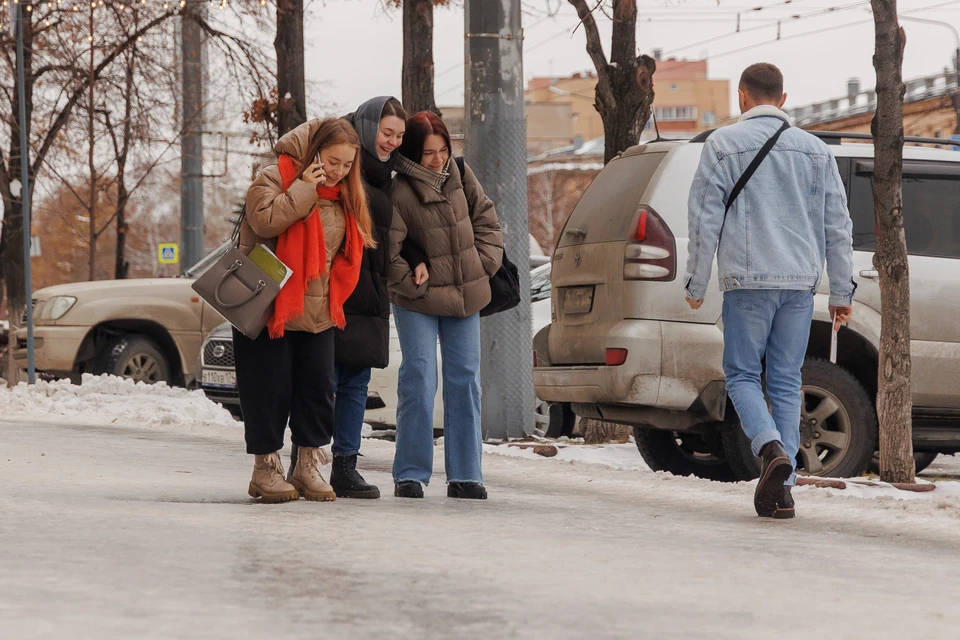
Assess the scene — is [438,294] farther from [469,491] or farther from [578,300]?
[578,300]

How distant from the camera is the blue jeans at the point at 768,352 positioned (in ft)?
19.9

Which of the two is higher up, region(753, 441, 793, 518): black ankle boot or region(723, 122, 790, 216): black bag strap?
region(723, 122, 790, 216): black bag strap

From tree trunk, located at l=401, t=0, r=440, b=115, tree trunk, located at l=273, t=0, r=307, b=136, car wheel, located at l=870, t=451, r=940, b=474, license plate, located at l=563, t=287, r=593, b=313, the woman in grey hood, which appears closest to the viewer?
the woman in grey hood

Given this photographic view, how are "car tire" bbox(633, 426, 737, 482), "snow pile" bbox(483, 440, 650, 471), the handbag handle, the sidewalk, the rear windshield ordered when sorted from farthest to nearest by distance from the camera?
"snow pile" bbox(483, 440, 650, 471) → "car tire" bbox(633, 426, 737, 482) → the rear windshield → the handbag handle → the sidewalk

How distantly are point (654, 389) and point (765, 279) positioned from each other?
1.64m

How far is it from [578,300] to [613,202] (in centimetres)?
56

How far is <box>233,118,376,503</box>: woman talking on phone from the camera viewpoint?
5812 mm

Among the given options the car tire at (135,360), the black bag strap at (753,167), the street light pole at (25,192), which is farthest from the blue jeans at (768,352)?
the street light pole at (25,192)

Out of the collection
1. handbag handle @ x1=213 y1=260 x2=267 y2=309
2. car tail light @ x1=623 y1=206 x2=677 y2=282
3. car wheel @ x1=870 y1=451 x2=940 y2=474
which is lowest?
car wheel @ x1=870 y1=451 x2=940 y2=474

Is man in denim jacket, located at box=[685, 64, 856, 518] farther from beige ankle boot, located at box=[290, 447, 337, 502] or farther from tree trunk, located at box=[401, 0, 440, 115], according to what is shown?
tree trunk, located at box=[401, 0, 440, 115]

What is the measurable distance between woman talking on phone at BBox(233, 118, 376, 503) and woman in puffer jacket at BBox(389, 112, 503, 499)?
17.5 inches

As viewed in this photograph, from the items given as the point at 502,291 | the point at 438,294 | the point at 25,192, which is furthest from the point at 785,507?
the point at 25,192

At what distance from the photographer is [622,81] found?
11.2 metres

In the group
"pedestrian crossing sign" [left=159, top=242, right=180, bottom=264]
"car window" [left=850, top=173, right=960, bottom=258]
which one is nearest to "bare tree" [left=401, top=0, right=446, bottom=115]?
"car window" [left=850, top=173, right=960, bottom=258]
